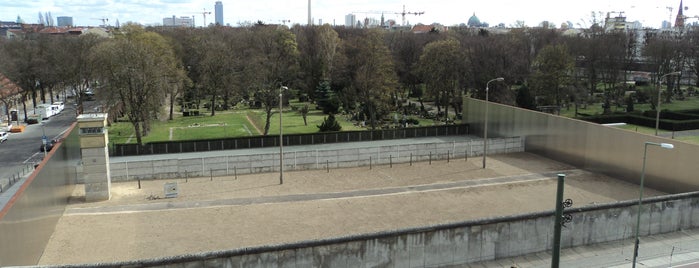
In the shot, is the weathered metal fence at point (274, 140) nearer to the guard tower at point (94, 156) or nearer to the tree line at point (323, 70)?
the tree line at point (323, 70)

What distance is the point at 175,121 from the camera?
196ft

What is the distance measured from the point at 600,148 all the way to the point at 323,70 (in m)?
49.8

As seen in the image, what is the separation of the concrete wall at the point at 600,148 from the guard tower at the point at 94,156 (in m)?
29.8

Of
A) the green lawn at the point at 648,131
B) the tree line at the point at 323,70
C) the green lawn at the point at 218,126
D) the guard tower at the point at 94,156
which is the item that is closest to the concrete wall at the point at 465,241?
the guard tower at the point at 94,156

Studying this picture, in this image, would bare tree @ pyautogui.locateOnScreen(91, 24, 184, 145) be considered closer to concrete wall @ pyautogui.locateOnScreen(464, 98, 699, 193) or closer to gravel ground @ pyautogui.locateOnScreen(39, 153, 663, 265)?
gravel ground @ pyautogui.locateOnScreen(39, 153, 663, 265)

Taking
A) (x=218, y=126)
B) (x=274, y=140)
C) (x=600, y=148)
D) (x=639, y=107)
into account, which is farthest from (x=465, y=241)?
(x=639, y=107)

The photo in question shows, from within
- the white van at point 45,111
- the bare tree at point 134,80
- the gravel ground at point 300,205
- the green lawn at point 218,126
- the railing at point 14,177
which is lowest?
the railing at point 14,177

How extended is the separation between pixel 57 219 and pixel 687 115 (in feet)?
197

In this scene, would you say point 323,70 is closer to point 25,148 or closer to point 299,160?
point 25,148

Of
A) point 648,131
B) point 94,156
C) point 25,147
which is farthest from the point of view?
point 648,131

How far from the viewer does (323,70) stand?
79.2 meters

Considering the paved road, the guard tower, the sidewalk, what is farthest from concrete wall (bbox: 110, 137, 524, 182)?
the sidewalk

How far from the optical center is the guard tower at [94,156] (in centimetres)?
2845

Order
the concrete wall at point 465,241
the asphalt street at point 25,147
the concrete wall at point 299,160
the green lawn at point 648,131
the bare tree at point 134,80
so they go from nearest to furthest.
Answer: the concrete wall at point 465,241 → the concrete wall at point 299,160 → the asphalt street at point 25,147 → the bare tree at point 134,80 → the green lawn at point 648,131
